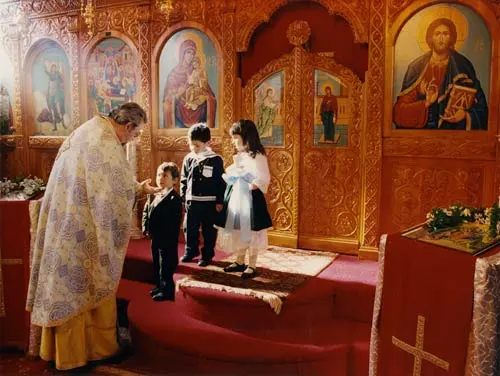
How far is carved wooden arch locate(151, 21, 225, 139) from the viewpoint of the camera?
6.99 meters

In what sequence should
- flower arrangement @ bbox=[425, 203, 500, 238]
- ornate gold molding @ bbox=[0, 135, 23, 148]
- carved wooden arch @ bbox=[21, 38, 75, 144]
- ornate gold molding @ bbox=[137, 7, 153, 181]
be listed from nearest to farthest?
flower arrangement @ bbox=[425, 203, 500, 238], ornate gold molding @ bbox=[137, 7, 153, 181], carved wooden arch @ bbox=[21, 38, 75, 144], ornate gold molding @ bbox=[0, 135, 23, 148]

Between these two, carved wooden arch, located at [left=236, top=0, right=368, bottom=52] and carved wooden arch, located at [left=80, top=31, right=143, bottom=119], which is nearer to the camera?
carved wooden arch, located at [left=236, top=0, right=368, bottom=52]

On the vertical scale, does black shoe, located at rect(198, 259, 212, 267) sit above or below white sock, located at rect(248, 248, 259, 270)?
below

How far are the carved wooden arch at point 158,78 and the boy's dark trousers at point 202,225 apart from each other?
5.27 feet

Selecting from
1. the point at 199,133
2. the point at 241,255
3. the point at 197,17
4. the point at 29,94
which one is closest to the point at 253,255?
the point at 241,255

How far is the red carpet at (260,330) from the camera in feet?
13.6

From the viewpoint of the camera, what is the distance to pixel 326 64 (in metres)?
6.43

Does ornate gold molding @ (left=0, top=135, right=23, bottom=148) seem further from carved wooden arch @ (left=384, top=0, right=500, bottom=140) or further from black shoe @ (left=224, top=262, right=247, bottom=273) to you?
carved wooden arch @ (left=384, top=0, right=500, bottom=140)

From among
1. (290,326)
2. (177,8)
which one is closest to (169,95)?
(177,8)

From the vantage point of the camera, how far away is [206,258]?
5812 mm

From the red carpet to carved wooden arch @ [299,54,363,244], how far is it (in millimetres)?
1172

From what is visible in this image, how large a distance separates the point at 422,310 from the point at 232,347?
5.97 feet

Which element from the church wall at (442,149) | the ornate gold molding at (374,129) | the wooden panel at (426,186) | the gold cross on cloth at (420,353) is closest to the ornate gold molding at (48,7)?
the ornate gold molding at (374,129)

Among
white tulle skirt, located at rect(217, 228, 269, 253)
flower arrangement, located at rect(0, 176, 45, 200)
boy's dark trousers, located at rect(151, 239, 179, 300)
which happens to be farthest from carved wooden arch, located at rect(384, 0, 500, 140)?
flower arrangement, located at rect(0, 176, 45, 200)
